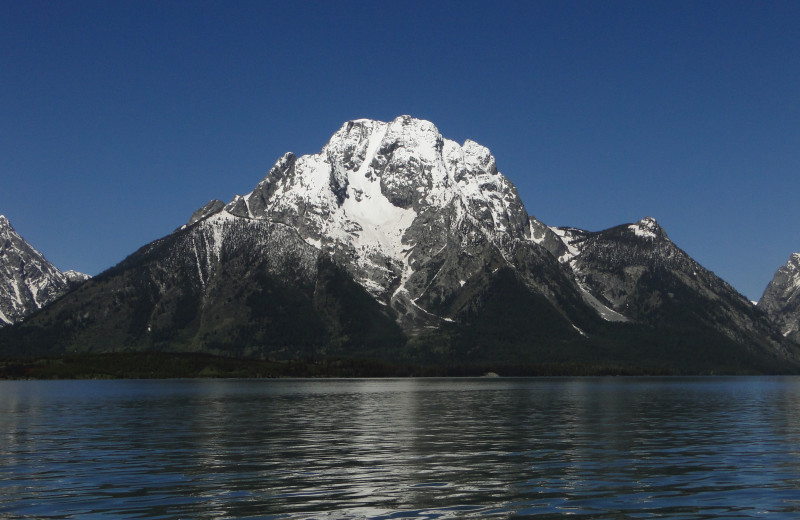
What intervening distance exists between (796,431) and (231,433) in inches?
2375

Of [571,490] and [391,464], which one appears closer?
[571,490]

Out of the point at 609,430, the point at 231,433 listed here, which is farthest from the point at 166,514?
the point at 609,430

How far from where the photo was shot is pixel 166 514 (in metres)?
43.8

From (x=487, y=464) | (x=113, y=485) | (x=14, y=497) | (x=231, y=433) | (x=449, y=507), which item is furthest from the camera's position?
(x=231, y=433)

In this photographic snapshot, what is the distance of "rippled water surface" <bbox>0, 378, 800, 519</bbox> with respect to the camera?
45625mm

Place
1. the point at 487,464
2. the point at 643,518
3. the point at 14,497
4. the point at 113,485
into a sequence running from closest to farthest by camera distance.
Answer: the point at 643,518, the point at 14,497, the point at 113,485, the point at 487,464

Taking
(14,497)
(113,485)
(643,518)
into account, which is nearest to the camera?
(643,518)

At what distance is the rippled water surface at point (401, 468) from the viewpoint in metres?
45.6

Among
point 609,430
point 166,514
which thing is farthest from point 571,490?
point 609,430

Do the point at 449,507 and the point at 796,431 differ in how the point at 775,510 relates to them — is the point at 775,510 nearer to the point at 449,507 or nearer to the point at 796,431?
the point at 449,507

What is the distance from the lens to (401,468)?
6244 cm

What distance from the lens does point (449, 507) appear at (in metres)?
45.4

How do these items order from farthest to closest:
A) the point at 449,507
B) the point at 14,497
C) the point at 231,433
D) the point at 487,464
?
the point at 231,433, the point at 487,464, the point at 14,497, the point at 449,507

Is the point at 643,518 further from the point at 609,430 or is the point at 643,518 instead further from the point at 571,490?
the point at 609,430
